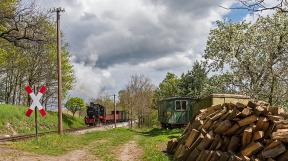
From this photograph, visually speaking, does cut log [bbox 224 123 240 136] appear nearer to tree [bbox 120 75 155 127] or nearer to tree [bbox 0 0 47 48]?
tree [bbox 0 0 47 48]

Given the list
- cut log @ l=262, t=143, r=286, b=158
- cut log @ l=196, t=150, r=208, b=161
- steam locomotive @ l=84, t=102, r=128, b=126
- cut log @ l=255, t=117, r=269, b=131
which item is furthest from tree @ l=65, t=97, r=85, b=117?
cut log @ l=262, t=143, r=286, b=158

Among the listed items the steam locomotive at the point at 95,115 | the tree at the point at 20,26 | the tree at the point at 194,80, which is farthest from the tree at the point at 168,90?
the tree at the point at 20,26

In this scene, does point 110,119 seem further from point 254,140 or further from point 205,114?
point 254,140

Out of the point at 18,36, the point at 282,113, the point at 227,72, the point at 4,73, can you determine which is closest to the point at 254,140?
the point at 282,113

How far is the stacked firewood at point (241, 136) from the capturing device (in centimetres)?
1045

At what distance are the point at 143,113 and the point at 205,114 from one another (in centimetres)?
6728

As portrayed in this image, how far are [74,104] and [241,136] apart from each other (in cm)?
6919

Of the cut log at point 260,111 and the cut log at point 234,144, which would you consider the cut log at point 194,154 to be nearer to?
the cut log at point 234,144

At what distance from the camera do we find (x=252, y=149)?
10.9m

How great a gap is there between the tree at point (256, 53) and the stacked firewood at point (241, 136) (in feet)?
74.0

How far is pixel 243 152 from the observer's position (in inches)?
437

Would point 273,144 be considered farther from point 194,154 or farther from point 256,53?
point 256,53

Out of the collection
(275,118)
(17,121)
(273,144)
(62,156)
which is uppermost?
(275,118)

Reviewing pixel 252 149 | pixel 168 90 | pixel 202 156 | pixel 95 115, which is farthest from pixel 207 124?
pixel 168 90
